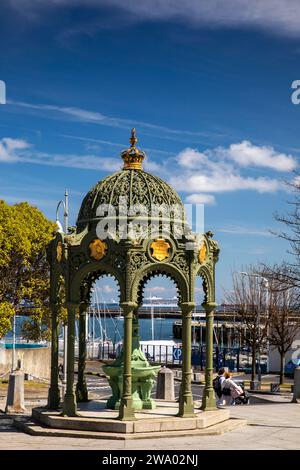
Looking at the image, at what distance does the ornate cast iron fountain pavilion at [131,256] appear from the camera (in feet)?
61.6

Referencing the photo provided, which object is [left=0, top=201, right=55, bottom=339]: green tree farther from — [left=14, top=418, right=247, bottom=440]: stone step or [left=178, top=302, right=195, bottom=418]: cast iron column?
[left=178, top=302, right=195, bottom=418]: cast iron column

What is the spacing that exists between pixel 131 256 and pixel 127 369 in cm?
281

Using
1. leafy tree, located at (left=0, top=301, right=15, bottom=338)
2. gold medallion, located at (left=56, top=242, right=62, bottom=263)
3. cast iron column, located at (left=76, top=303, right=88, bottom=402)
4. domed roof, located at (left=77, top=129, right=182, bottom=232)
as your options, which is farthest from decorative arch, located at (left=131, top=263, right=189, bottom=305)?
leafy tree, located at (left=0, top=301, right=15, bottom=338)

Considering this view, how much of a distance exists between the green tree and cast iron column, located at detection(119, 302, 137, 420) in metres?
22.6

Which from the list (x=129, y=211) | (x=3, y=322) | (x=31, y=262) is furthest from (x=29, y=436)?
(x=31, y=262)

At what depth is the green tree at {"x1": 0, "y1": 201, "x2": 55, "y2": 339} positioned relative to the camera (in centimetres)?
4100

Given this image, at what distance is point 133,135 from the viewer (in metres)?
21.2

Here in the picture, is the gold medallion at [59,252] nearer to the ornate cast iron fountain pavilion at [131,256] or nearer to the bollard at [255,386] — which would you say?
the ornate cast iron fountain pavilion at [131,256]

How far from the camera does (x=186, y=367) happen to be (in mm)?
19062

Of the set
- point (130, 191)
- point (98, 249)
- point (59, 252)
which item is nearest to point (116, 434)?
point (98, 249)

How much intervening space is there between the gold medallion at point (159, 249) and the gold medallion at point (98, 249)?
123 centimetres

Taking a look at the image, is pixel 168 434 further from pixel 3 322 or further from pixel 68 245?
pixel 3 322
